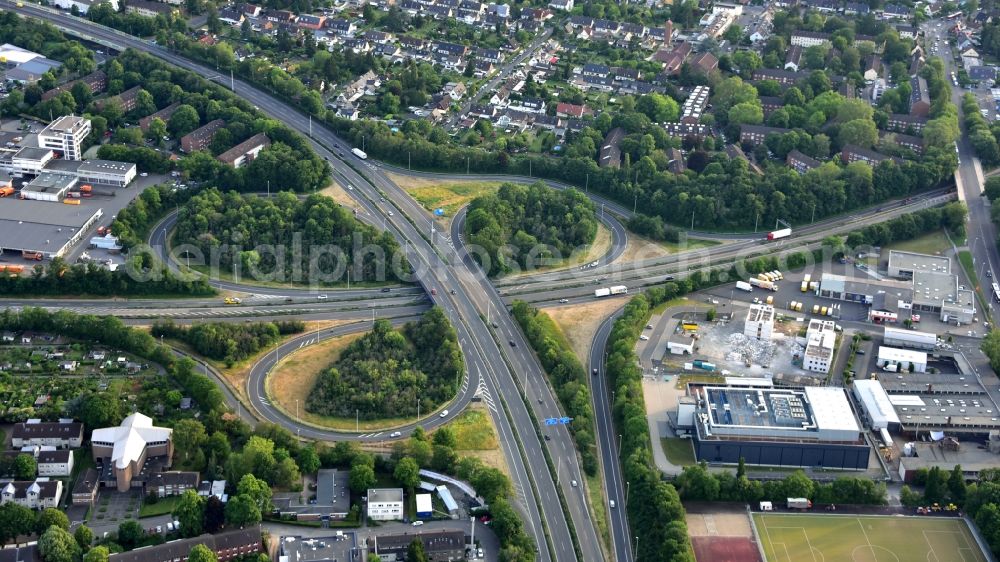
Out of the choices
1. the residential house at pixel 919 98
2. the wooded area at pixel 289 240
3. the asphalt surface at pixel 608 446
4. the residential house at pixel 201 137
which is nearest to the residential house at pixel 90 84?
the residential house at pixel 201 137

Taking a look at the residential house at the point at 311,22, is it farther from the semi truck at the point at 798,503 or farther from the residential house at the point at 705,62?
the semi truck at the point at 798,503

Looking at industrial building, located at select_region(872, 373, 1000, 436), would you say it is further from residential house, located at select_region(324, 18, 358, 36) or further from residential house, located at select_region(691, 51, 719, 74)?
residential house, located at select_region(324, 18, 358, 36)

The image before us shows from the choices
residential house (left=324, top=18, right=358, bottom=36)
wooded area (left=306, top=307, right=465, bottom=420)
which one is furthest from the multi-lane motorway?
residential house (left=324, top=18, right=358, bottom=36)

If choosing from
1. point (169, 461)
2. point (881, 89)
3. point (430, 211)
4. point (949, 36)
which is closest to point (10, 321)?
point (169, 461)

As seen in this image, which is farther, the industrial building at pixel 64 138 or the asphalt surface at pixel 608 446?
the industrial building at pixel 64 138

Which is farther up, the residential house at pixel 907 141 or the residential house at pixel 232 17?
the residential house at pixel 907 141

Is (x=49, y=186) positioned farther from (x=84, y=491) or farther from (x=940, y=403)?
(x=940, y=403)

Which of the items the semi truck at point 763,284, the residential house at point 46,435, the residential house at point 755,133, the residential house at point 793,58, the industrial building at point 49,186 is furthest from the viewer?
the residential house at point 793,58
